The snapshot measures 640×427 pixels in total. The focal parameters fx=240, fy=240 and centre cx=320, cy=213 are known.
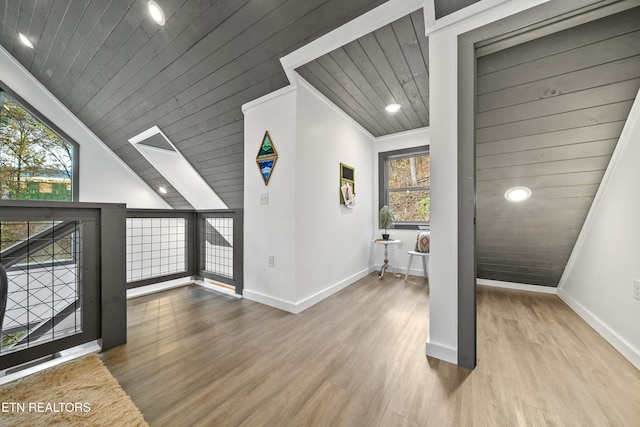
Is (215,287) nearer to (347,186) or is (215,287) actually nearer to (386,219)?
(347,186)

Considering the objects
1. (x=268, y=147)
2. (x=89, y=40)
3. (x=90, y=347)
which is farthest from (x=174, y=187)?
(x=90, y=347)

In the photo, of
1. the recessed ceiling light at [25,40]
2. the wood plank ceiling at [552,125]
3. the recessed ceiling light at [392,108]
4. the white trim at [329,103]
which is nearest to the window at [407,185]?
the white trim at [329,103]

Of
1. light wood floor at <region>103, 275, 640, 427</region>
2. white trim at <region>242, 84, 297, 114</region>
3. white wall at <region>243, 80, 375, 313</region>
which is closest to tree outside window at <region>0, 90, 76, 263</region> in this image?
white wall at <region>243, 80, 375, 313</region>

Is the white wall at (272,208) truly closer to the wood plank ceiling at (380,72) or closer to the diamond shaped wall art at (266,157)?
the diamond shaped wall art at (266,157)

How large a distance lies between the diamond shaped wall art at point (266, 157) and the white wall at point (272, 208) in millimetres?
48

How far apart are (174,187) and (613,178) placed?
17.9 ft

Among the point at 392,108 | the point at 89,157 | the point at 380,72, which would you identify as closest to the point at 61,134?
the point at 89,157

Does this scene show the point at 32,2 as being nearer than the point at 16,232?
Yes

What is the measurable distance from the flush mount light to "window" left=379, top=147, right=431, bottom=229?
1385 millimetres

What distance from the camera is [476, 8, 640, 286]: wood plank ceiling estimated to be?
1.46 m

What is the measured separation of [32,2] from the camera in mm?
2092

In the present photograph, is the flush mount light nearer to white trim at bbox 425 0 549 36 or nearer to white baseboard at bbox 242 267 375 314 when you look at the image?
white trim at bbox 425 0 549 36

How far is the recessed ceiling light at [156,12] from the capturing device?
1741 millimetres

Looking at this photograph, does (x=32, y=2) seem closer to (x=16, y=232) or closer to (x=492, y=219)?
(x=16, y=232)
